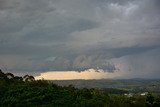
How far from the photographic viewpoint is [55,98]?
40.2 meters

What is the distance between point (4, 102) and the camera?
129 ft

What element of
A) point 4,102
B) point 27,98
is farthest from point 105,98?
point 4,102

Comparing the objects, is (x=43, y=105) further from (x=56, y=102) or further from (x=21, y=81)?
(x=21, y=81)

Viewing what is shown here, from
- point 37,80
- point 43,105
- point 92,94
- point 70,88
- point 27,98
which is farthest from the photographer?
point 37,80

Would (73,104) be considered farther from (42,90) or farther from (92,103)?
(42,90)

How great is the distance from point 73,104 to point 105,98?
15.9 ft

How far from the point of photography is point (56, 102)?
1507 inches

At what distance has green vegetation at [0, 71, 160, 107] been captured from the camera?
38.5m

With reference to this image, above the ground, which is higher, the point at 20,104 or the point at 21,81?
the point at 21,81

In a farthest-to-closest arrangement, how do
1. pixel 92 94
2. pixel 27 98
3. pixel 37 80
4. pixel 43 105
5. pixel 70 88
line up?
1. pixel 37 80
2. pixel 70 88
3. pixel 92 94
4. pixel 27 98
5. pixel 43 105

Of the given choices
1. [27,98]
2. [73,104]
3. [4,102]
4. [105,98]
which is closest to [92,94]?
[105,98]

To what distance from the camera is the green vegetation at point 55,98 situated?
38531 mm

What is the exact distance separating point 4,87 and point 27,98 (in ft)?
17.8

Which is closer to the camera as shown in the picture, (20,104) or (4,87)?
(20,104)
